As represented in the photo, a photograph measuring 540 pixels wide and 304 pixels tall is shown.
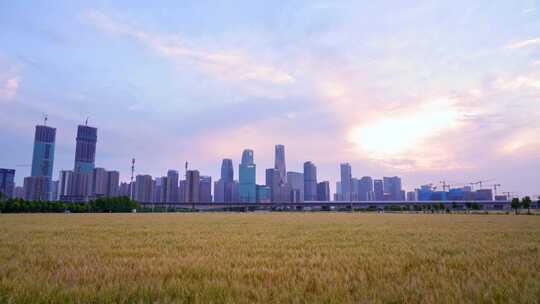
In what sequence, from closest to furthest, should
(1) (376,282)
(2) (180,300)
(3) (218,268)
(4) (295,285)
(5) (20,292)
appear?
(2) (180,300) < (5) (20,292) < (4) (295,285) < (1) (376,282) < (3) (218,268)

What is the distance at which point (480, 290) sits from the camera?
6.48m

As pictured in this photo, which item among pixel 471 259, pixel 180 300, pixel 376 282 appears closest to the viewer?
pixel 180 300

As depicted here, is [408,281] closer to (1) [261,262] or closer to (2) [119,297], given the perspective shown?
(1) [261,262]

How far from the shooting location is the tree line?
11769 cm

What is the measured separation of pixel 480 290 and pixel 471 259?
4909 mm

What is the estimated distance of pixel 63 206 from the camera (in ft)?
444

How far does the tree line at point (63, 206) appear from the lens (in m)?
118

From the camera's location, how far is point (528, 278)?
25.0ft

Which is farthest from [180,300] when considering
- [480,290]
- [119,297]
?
[480,290]

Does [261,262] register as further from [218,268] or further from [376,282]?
[376,282]

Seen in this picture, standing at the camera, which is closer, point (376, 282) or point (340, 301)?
point (340, 301)

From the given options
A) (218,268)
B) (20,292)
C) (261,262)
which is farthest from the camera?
(261,262)

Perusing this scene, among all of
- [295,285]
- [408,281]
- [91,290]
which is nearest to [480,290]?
[408,281]

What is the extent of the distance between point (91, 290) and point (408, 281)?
656cm
